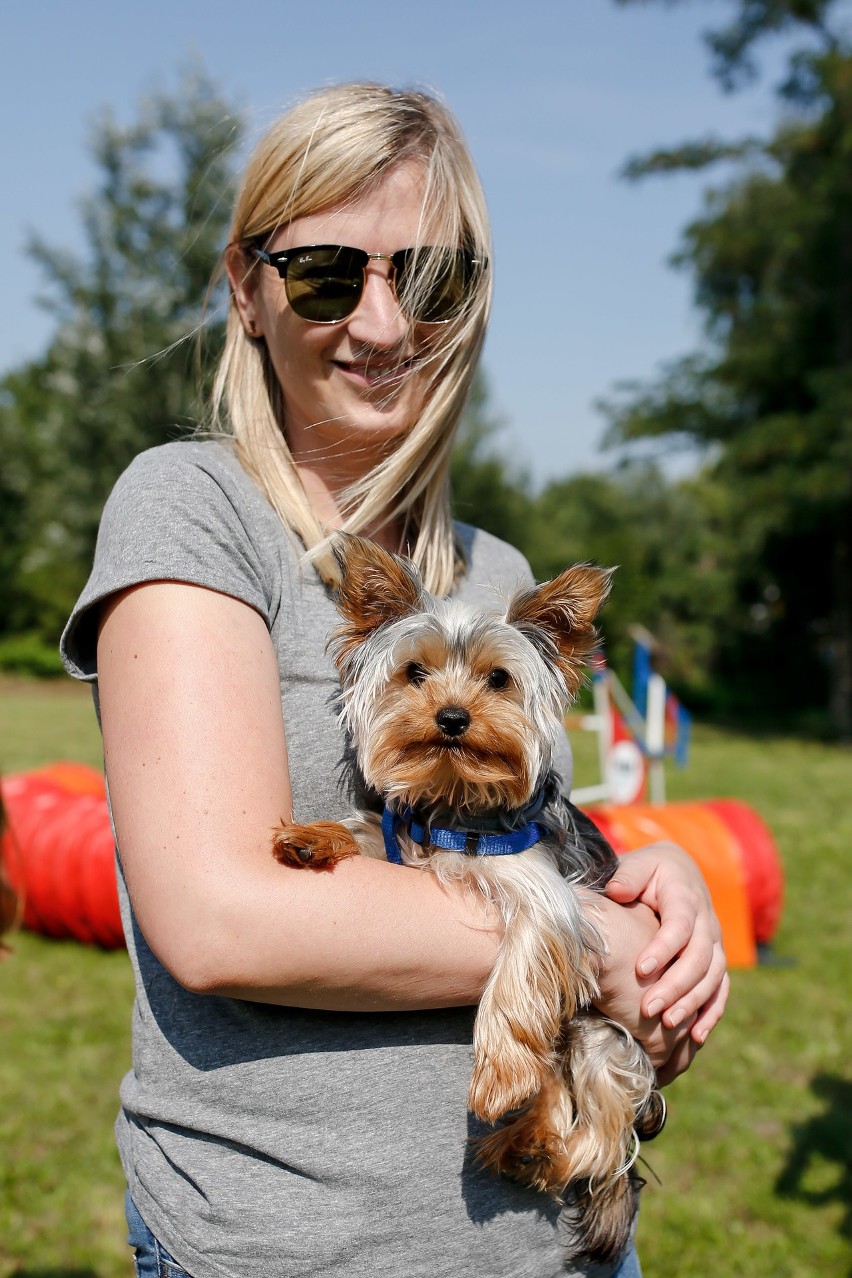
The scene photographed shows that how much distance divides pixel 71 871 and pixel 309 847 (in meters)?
7.56

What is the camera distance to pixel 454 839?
7.30 ft

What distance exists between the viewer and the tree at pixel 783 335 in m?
23.1

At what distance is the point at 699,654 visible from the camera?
41.0m

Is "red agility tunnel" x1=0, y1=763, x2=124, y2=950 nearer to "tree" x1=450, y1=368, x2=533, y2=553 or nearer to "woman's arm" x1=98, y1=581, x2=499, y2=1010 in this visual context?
"woman's arm" x1=98, y1=581, x2=499, y2=1010

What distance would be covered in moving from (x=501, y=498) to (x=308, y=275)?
42.3m

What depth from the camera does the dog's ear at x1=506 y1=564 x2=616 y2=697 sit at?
89.1 inches

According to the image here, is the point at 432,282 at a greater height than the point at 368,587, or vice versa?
the point at 432,282

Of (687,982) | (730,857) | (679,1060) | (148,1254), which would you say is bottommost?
(730,857)

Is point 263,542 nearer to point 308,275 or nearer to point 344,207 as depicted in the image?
point 308,275

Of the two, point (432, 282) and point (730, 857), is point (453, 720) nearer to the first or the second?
point (432, 282)

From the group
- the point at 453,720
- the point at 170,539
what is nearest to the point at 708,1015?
the point at 453,720

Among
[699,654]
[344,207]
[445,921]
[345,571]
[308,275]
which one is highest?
[344,207]

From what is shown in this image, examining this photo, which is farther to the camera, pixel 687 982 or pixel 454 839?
pixel 454 839

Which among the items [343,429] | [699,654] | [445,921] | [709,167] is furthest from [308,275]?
[699,654]
